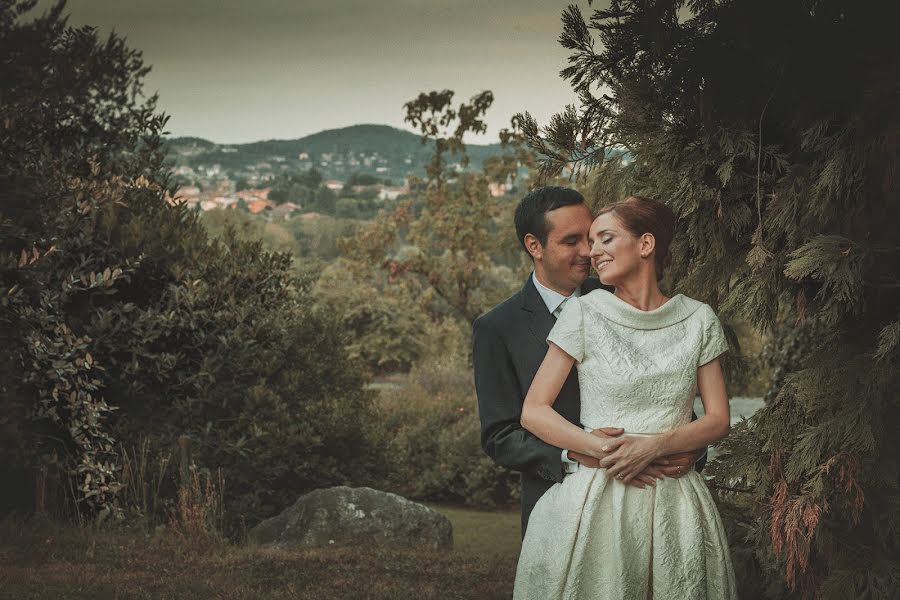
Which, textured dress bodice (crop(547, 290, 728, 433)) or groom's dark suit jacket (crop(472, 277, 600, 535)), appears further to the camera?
groom's dark suit jacket (crop(472, 277, 600, 535))

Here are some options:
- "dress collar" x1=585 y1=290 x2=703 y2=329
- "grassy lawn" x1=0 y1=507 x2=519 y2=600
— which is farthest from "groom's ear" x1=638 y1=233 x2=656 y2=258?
"grassy lawn" x1=0 y1=507 x2=519 y2=600

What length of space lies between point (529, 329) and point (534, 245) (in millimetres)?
268

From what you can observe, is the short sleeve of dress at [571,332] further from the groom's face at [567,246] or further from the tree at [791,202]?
the tree at [791,202]

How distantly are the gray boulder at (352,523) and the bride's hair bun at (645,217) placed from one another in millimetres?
5311

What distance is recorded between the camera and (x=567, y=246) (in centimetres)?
298

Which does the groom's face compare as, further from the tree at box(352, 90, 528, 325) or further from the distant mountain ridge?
the distant mountain ridge

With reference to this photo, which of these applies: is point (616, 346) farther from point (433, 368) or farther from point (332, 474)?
point (433, 368)

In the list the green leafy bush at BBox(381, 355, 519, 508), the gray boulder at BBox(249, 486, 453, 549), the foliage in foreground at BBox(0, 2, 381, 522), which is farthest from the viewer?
the green leafy bush at BBox(381, 355, 519, 508)

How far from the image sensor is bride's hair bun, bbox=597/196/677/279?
260 cm

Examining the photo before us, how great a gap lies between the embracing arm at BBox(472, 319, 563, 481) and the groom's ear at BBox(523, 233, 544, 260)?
0.27 m

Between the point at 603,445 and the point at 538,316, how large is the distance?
60cm

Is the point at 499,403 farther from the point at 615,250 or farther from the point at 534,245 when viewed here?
the point at 615,250

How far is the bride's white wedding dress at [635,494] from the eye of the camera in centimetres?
257

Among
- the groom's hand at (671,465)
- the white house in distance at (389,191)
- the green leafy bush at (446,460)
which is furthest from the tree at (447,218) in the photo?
the white house in distance at (389,191)
